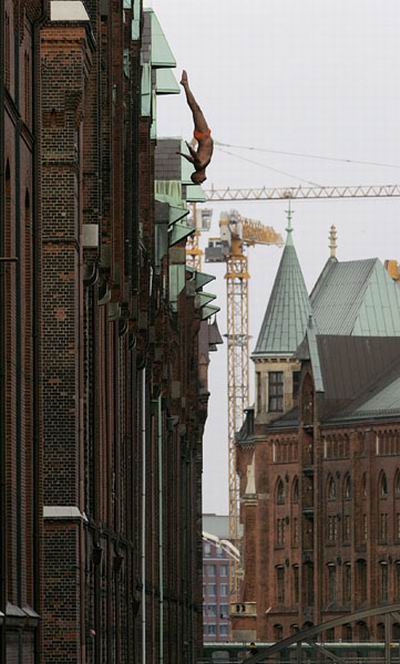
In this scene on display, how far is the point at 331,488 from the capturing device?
19588 cm

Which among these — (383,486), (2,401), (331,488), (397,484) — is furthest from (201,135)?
(331,488)

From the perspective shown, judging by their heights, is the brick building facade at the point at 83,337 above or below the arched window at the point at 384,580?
below

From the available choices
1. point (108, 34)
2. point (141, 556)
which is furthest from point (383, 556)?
point (108, 34)

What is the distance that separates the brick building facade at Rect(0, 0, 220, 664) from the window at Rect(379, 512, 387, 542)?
107 meters

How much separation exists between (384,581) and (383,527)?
3177mm

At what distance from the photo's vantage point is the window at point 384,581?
623 ft

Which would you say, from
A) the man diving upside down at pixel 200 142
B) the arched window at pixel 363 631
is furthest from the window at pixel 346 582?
the man diving upside down at pixel 200 142

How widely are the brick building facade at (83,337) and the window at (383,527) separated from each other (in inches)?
4205

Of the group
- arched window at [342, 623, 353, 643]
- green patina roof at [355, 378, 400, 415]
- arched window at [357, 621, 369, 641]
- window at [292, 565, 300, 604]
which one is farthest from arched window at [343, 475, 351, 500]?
arched window at [357, 621, 369, 641]

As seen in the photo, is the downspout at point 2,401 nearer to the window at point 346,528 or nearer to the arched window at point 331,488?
the window at point 346,528

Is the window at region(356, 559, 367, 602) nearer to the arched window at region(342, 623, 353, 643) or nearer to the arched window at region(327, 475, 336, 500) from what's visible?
the arched window at region(342, 623, 353, 643)

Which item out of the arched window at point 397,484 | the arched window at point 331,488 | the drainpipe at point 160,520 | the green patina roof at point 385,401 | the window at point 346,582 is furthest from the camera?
the arched window at point 331,488

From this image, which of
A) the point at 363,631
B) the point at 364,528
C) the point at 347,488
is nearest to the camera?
the point at 363,631

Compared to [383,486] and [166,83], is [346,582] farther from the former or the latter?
[166,83]
